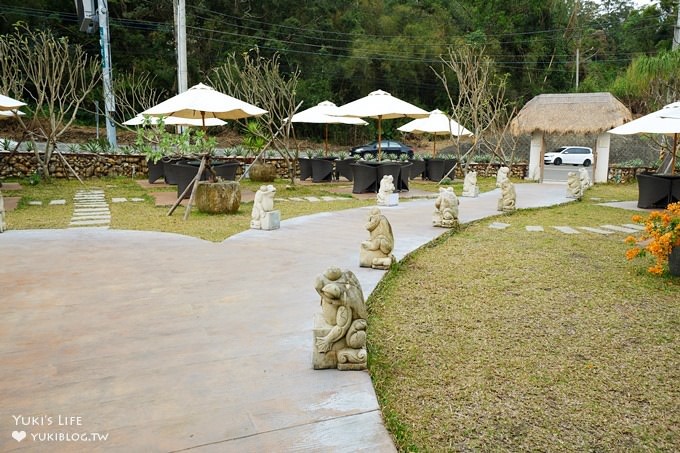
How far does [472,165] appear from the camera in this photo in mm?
19703

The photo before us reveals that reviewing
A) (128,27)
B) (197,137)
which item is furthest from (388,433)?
(128,27)

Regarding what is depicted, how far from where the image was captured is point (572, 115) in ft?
57.8

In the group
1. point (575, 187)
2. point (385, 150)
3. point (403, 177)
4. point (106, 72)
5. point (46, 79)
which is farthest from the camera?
point (385, 150)

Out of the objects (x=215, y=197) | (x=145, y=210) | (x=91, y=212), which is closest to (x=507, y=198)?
(x=215, y=197)

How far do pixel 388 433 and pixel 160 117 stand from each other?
8.35 metres

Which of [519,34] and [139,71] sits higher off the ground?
[519,34]

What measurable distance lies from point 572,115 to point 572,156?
30.7ft

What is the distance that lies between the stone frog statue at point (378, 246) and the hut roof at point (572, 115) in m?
13.6

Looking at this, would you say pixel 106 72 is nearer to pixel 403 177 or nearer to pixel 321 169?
pixel 321 169

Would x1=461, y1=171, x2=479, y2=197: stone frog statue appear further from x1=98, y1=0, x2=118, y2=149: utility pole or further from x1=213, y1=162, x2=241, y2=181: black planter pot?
x1=98, y1=0, x2=118, y2=149: utility pole

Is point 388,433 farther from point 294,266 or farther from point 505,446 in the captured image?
point 294,266

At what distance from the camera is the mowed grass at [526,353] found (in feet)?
9.25

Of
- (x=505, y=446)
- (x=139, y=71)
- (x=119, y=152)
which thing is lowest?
(x=505, y=446)

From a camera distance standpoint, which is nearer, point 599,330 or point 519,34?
point 599,330
